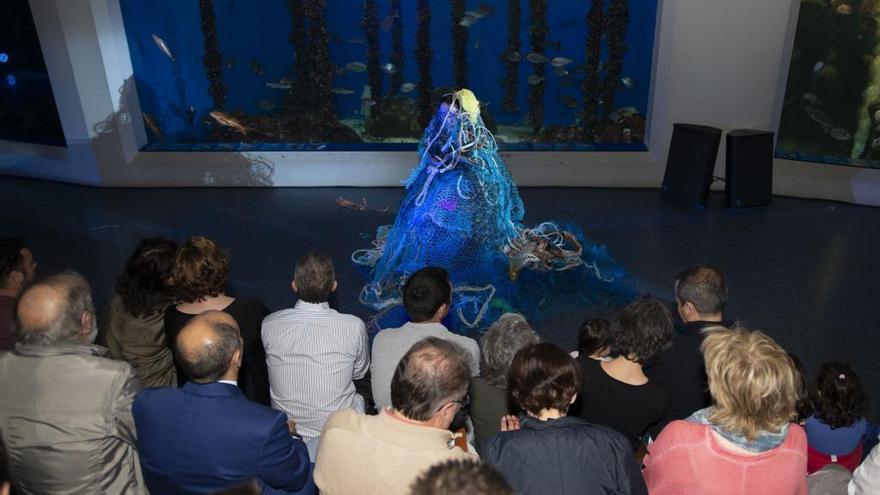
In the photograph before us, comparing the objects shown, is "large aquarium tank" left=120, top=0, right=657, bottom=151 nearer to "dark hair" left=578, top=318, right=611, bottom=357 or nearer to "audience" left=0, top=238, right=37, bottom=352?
"audience" left=0, top=238, right=37, bottom=352

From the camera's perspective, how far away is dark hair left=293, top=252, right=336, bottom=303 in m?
2.94

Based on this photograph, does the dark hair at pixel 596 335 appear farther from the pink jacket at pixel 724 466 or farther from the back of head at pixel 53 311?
the back of head at pixel 53 311

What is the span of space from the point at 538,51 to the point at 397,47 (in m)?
1.65

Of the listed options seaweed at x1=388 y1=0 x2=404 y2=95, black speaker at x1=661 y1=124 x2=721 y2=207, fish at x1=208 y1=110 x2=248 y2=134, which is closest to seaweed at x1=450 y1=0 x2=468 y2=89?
seaweed at x1=388 y1=0 x2=404 y2=95

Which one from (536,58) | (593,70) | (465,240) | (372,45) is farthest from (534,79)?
(465,240)

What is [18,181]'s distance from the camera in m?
7.95

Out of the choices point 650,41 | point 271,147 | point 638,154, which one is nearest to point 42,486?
point 271,147

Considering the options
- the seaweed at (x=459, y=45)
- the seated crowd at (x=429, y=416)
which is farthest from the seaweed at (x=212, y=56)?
the seated crowd at (x=429, y=416)

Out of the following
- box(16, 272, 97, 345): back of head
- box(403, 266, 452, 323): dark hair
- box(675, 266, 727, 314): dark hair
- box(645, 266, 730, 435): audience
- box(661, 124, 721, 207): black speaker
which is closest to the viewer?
box(16, 272, 97, 345): back of head

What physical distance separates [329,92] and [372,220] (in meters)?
2.16

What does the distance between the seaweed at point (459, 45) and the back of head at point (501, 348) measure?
574 cm

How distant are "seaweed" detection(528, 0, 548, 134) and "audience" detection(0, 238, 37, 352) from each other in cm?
590

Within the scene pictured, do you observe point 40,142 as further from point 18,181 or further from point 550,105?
point 550,105

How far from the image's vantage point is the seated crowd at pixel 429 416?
191 centimetres
